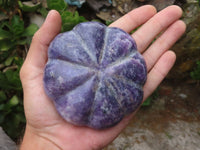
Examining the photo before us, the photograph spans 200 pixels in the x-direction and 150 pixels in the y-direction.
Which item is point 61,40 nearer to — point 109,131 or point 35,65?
point 35,65

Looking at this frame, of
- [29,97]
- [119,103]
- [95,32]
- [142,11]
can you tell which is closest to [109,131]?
[119,103]

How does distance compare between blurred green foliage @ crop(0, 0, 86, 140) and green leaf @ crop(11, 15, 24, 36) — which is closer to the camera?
blurred green foliage @ crop(0, 0, 86, 140)

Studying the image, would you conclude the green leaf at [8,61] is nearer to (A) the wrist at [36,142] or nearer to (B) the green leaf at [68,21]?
(B) the green leaf at [68,21]

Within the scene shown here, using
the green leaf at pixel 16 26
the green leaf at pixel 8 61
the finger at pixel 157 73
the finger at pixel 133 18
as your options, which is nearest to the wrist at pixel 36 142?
the finger at pixel 157 73

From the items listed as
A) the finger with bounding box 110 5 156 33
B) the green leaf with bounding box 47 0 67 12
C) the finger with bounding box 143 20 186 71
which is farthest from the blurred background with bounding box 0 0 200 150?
the finger with bounding box 143 20 186 71

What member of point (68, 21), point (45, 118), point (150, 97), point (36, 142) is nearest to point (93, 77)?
point (45, 118)

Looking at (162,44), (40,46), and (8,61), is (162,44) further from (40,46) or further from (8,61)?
(8,61)

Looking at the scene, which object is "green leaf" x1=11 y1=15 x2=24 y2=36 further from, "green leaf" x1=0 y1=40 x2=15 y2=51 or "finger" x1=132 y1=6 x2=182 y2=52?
"finger" x1=132 y1=6 x2=182 y2=52
